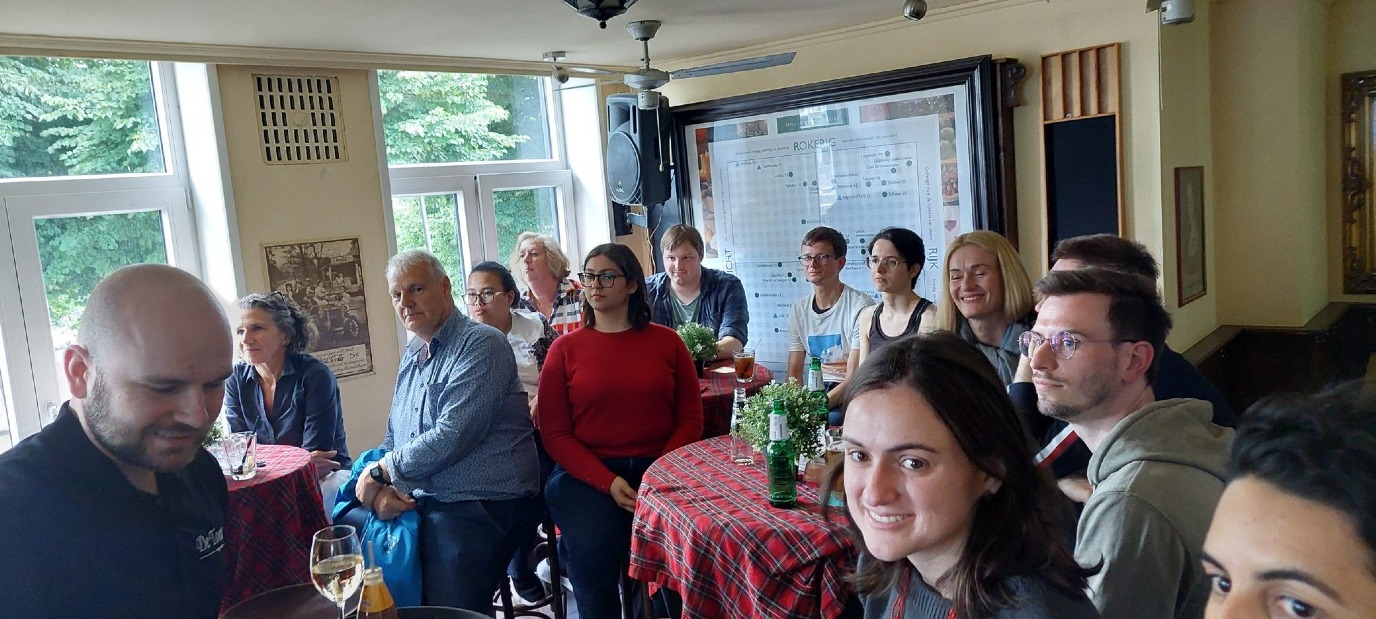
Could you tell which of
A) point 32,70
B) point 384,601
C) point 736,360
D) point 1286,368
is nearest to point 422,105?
point 32,70

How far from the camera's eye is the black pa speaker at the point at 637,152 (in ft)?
16.2

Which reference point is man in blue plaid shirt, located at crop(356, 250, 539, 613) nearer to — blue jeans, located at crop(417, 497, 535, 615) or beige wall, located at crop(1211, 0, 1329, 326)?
blue jeans, located at crop(417, 497, 535, 615)

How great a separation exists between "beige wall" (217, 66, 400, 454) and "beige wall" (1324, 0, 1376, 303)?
193 inches

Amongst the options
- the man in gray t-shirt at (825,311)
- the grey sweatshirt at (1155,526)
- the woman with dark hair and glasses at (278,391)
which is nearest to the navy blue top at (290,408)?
the woman with dark hair and glasses at (278,391)

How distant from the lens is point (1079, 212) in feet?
12.7

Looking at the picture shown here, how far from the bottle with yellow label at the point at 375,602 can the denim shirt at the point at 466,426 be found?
Result: 3.43 feet

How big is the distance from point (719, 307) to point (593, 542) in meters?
1.75

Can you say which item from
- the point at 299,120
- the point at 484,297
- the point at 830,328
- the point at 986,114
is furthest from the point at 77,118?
the point at 986,114

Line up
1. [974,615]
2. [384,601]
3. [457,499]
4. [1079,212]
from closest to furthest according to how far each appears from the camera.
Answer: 1. [974,615]
2. [384,601]
3. [457,499]
4. [1079,212]

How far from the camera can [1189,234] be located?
412cm

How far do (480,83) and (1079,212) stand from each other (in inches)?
124

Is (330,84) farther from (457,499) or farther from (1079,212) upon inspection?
(1079,212)

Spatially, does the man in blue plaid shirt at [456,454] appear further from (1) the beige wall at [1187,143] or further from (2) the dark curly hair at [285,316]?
(1) the beige wall at [1187,143]

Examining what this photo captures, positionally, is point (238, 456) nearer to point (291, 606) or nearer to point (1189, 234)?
point (291, 606)
